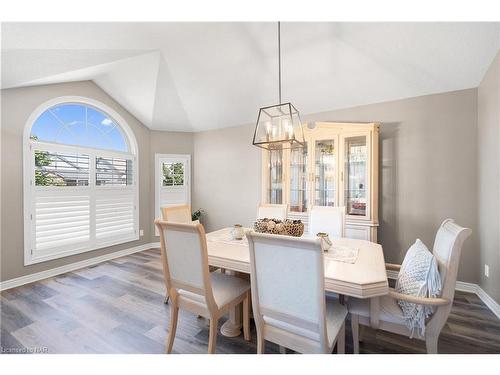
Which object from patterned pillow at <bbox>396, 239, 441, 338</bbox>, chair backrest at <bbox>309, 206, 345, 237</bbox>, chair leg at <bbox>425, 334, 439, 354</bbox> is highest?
chair backrest at <bbox>309, 206, 345, 237</bbox>

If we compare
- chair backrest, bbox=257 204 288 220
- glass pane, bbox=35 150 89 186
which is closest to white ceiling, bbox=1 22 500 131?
glass pane, bbox=35 150 89 186

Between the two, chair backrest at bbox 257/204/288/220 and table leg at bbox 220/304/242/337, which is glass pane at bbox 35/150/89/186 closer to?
chair backrest at bbox 257/204/288/220

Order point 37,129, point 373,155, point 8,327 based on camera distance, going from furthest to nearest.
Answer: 1. point 37,129
2. point 373,155
3. point 8,327

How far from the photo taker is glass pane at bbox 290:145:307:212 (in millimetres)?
3420

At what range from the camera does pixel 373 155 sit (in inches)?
113

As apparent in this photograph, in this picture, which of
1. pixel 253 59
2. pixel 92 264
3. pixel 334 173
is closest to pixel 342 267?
pixel 334 173

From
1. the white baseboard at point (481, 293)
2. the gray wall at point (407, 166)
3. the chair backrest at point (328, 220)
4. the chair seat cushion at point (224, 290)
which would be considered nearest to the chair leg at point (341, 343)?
the chair seat cushion at point (224, 290)

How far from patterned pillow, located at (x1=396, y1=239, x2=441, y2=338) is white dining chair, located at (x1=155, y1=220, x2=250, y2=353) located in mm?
1070

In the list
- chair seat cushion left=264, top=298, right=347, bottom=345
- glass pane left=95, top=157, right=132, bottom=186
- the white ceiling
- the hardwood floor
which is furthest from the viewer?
glass pane left=95, top=157, right=132, bottom=186

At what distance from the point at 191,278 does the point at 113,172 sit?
126 inches

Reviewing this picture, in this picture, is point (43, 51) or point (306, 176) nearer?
point (43, 51)
